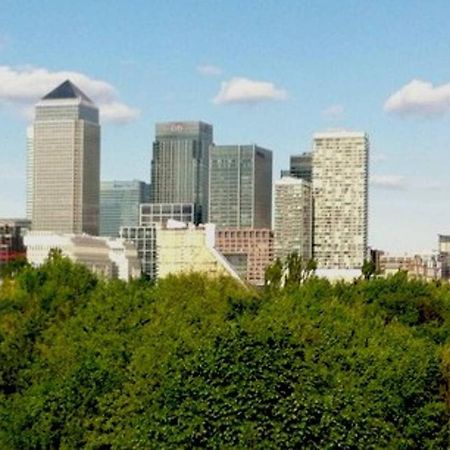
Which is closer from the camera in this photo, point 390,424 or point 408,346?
point 390,424

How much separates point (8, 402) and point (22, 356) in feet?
18.6

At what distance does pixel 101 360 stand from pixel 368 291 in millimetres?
33921

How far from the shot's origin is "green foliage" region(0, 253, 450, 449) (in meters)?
32.5

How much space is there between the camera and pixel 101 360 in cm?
3947

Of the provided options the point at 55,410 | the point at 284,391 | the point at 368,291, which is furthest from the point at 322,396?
the point at 368,291

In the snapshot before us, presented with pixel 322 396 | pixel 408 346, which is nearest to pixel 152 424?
pixel 322 396

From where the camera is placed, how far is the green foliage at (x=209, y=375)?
32.5 meters

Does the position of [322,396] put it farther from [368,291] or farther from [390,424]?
[368,291]

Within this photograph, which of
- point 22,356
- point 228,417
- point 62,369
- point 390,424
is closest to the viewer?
point 228,417

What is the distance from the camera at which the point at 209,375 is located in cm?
3334

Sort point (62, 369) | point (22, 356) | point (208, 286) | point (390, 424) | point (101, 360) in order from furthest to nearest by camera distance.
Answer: point (208, 286) < point (22, 356) < point (62, 369) < point (101, 360) < point (390, 424)

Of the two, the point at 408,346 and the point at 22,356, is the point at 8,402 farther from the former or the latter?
the point at 408,346

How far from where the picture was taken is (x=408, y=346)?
1720 inches

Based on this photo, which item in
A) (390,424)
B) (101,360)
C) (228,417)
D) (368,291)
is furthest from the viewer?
(368,291)
